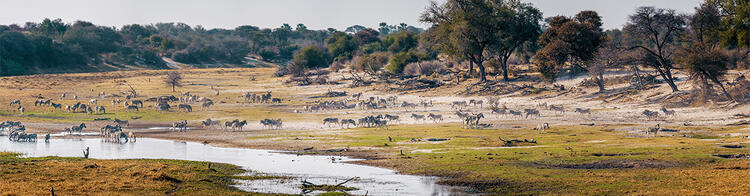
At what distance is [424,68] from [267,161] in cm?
5135

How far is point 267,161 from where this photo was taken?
90.3ft

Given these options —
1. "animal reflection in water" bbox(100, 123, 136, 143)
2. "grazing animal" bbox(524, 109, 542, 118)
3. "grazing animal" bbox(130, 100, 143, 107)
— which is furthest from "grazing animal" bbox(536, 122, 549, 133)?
"grazing animal" bbox(130, 100, 143, 107)

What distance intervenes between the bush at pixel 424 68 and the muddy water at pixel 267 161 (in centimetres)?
4254

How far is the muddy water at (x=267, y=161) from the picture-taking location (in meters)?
20.2

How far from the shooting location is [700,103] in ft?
139

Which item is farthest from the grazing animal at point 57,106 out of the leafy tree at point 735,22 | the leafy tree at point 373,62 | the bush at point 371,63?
the leafy tree at point 735,22

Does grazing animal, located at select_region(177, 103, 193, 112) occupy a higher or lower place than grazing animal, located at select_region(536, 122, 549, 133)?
higher

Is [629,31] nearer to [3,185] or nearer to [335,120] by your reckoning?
[335,120]

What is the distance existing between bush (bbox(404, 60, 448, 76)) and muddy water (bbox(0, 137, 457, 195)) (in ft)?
140

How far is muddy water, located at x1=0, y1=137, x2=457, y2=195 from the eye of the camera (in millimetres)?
20172

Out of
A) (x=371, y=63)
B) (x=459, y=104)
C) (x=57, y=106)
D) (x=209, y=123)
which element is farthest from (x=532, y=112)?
(x=371, y=63)

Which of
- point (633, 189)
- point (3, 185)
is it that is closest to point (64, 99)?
point (3, 185)

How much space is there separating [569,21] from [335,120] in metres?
25.5

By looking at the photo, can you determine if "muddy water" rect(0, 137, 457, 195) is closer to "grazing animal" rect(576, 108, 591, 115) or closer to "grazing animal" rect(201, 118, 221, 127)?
"grazing animal" rect(201, 118, 221, 127)
